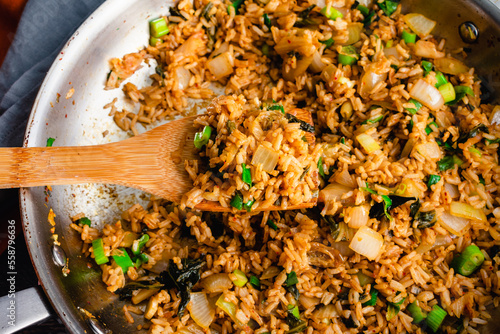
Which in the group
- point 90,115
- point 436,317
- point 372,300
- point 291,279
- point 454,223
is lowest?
point 90,115

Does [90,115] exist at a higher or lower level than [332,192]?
lower

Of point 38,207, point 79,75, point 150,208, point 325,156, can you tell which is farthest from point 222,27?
point 38,207

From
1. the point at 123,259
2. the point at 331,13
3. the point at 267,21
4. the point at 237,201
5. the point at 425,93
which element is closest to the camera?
the point at 237,201

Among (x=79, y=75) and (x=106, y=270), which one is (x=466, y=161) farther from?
(x=79, y=75)

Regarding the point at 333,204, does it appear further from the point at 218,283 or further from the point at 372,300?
the point at 218,283

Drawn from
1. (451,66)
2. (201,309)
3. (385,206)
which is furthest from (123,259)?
(451,66)

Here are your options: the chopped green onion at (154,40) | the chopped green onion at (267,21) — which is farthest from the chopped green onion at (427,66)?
the chopped green onion at (154,40)
